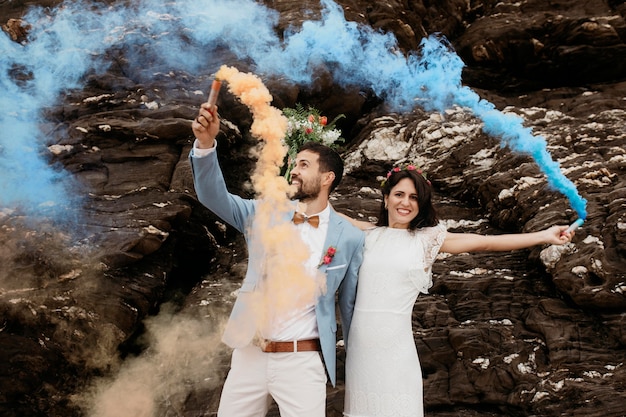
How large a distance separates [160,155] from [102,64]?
1.47 m

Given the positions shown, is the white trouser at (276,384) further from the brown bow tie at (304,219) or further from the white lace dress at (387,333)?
the brown bow tie at (304,219)

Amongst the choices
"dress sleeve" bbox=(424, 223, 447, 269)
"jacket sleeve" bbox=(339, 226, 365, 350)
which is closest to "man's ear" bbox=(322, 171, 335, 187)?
"jacket sleeve" bbox=(339, 226, 365, 350)

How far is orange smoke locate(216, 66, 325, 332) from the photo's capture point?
3486 millimetres

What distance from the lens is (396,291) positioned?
380cm

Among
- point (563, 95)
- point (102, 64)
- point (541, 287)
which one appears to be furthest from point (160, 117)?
point (563, 95)

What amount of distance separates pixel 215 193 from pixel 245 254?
10.7ft

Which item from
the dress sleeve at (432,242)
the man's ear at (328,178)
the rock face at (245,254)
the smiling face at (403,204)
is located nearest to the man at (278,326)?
the man's ear at (328,178)

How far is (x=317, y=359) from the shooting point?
3453mm

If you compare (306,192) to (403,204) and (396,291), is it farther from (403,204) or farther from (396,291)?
(396,291)

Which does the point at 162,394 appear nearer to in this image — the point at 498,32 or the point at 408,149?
the point at 408,149

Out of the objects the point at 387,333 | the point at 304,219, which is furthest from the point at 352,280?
the point at 304,219

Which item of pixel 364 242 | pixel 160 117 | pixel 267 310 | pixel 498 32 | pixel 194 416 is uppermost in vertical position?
pixel 498 32

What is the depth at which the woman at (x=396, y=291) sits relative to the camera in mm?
3666

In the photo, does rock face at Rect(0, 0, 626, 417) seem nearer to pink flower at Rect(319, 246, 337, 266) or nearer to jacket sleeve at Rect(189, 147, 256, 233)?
pink flower at Rect(319, 246, 337, 266)
